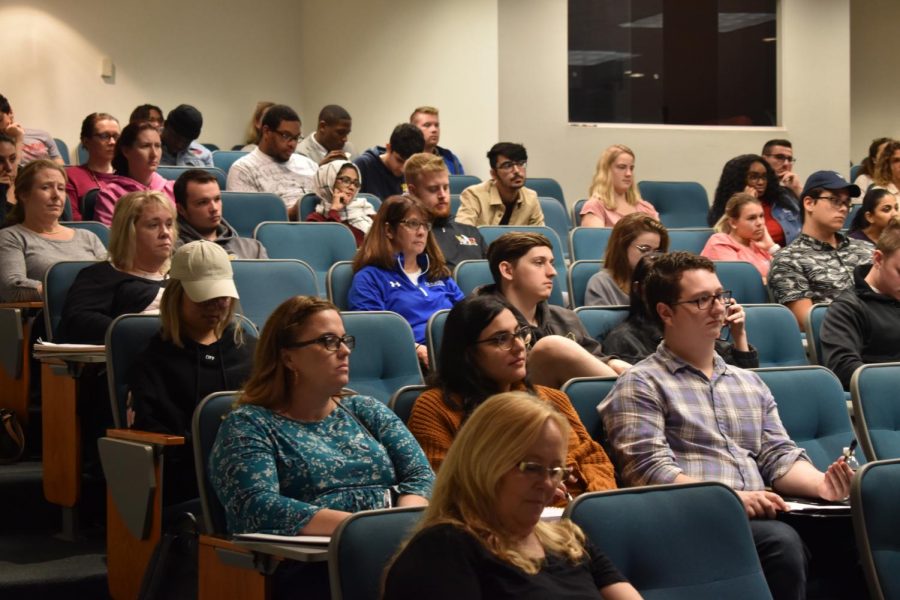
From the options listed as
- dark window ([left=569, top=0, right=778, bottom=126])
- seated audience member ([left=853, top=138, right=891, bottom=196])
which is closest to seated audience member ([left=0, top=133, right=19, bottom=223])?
dark window ([left=569, top=0, right=778, bottom=126])

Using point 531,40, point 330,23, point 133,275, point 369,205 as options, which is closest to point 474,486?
point 133,275

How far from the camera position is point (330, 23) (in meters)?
9.23

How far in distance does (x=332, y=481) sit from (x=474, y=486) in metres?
0.81

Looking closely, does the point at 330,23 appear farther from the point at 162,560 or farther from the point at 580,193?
the point at 162,560

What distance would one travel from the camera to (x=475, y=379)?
2.92 m

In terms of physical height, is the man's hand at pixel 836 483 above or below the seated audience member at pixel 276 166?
below

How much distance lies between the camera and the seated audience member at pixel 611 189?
662 cm

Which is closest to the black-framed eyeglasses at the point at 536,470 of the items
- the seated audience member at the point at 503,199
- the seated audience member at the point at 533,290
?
the seated audience member at the point at 533,290

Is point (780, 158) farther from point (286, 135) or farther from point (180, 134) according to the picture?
point (180, 134)

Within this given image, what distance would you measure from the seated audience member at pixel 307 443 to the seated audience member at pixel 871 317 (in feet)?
6.45

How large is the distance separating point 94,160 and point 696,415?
12.0 ft

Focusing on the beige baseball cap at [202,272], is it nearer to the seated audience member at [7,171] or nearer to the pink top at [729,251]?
the seated audience member at [7,171]

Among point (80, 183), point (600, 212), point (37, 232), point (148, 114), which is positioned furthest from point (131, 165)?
point (600, 212)

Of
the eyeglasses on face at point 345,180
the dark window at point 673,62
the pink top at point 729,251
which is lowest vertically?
the pink top at point 729,251
